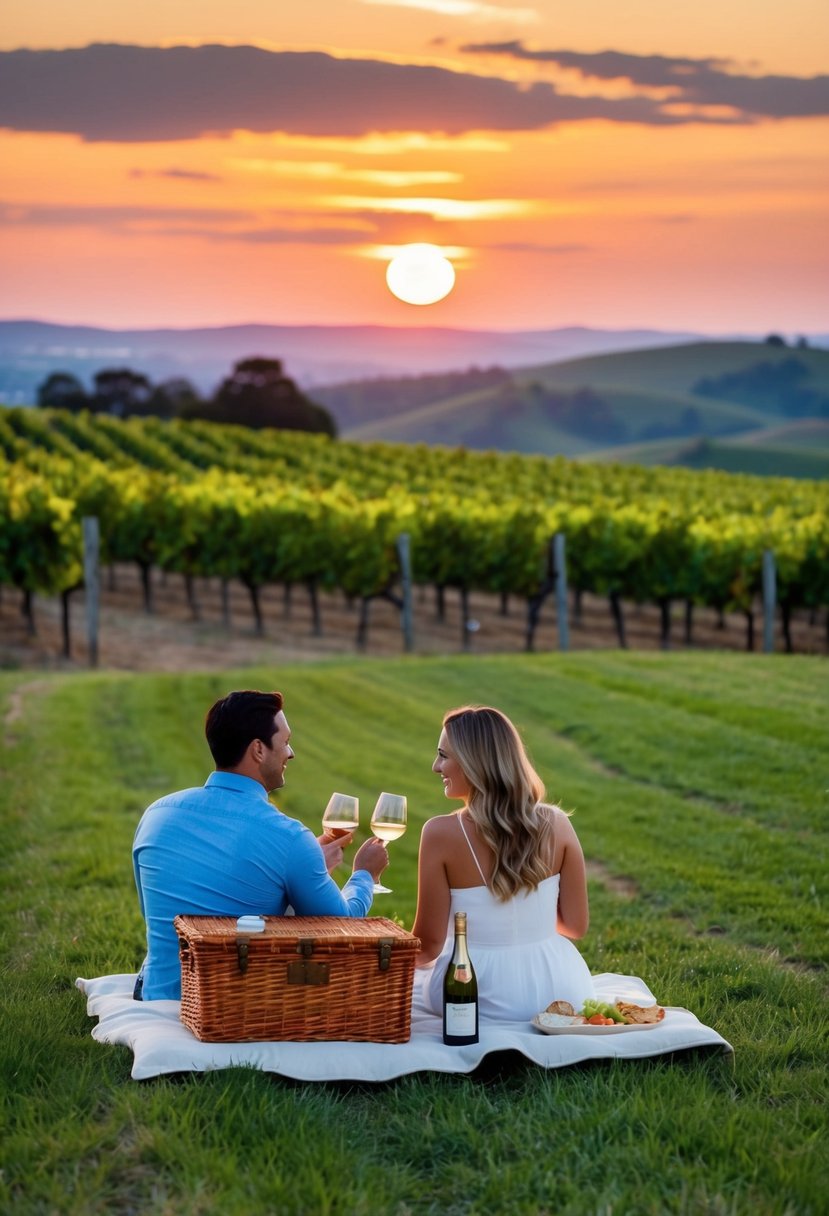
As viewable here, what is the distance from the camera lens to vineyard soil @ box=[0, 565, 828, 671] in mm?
23953

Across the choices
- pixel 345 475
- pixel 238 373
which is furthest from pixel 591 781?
pixel 238 373

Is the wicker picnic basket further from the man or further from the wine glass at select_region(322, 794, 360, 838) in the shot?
the wine glass at select_region(322, 794, 360, 838)

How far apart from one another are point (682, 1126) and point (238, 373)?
8540cm

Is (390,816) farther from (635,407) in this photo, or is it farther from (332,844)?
(635,407)

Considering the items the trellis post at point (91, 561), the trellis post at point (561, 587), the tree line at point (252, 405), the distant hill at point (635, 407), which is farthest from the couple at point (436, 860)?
the distant hill at point (635, 407)

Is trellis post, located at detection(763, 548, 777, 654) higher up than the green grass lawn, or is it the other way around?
trellis post, located at detection(763, 548, 777, 654)

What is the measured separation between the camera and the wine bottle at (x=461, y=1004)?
Answer: 4215 millimetres

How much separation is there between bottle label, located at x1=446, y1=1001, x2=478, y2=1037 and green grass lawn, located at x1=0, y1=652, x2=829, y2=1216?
0.46ft

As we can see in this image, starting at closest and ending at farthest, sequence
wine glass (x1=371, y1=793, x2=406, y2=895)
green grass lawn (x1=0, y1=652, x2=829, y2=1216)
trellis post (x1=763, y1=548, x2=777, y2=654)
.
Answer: green grass lawn (x1=0, y1=652, x2=829, y2=1216), wine glass (x1=371, y1=793, x2=406, y2=895), trellis post (x1=763, y1=548, x2=777, y2=654)

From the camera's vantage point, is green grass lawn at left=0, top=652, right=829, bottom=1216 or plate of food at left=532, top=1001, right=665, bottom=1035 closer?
green grass lawn at left=0, top=652, right=829, bottom=1216

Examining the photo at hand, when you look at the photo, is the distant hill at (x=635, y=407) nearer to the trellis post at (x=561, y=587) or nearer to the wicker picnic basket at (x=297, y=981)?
the trellis post at (x=561, y=587)

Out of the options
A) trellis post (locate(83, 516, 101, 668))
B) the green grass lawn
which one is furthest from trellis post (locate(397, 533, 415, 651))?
the green grass lawn

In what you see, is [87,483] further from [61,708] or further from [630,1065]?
[630,1065]

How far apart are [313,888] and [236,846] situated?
0.91 feet
